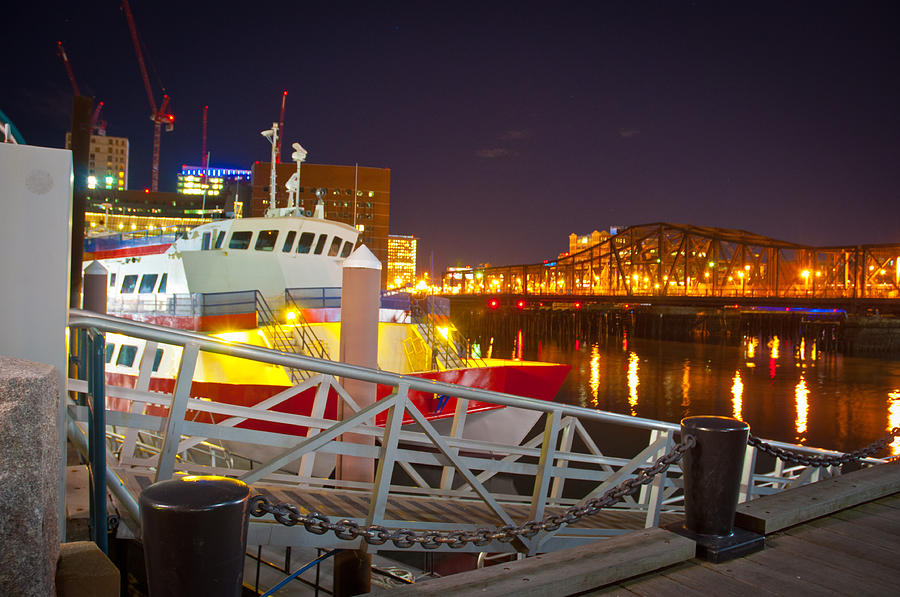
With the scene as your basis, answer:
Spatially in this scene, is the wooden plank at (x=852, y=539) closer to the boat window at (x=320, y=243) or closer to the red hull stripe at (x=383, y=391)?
the red hull stripe at (x=383, y=391)

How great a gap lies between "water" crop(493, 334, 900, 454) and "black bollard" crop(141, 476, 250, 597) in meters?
22.6

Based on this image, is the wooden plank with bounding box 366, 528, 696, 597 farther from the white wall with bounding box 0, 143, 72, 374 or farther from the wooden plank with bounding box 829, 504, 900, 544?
the white wall with bounding box 0, 143, 72, 374

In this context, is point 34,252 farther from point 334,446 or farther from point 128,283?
point 128,283

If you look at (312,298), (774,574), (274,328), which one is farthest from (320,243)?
(774,574)

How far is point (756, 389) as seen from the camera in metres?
31.9

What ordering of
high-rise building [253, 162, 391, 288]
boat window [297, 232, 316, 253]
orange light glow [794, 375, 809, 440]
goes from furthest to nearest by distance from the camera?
high-rise building [253, 162, 391, 288] → orange light glow [794, 375, 809, 440] → boat window [297, 232, 316, 253]

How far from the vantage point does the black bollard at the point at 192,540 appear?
1919mm

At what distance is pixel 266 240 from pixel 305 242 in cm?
94

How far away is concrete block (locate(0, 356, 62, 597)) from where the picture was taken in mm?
1672

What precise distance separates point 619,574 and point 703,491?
821 mm

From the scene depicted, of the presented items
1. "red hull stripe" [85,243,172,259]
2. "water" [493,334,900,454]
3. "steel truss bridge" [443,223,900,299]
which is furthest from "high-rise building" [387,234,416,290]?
"red hull stripe" [85,243,172,259]

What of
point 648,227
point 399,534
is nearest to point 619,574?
point 399,534

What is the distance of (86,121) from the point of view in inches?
298

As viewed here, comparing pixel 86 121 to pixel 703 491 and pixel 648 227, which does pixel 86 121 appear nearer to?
pixel 703 491
